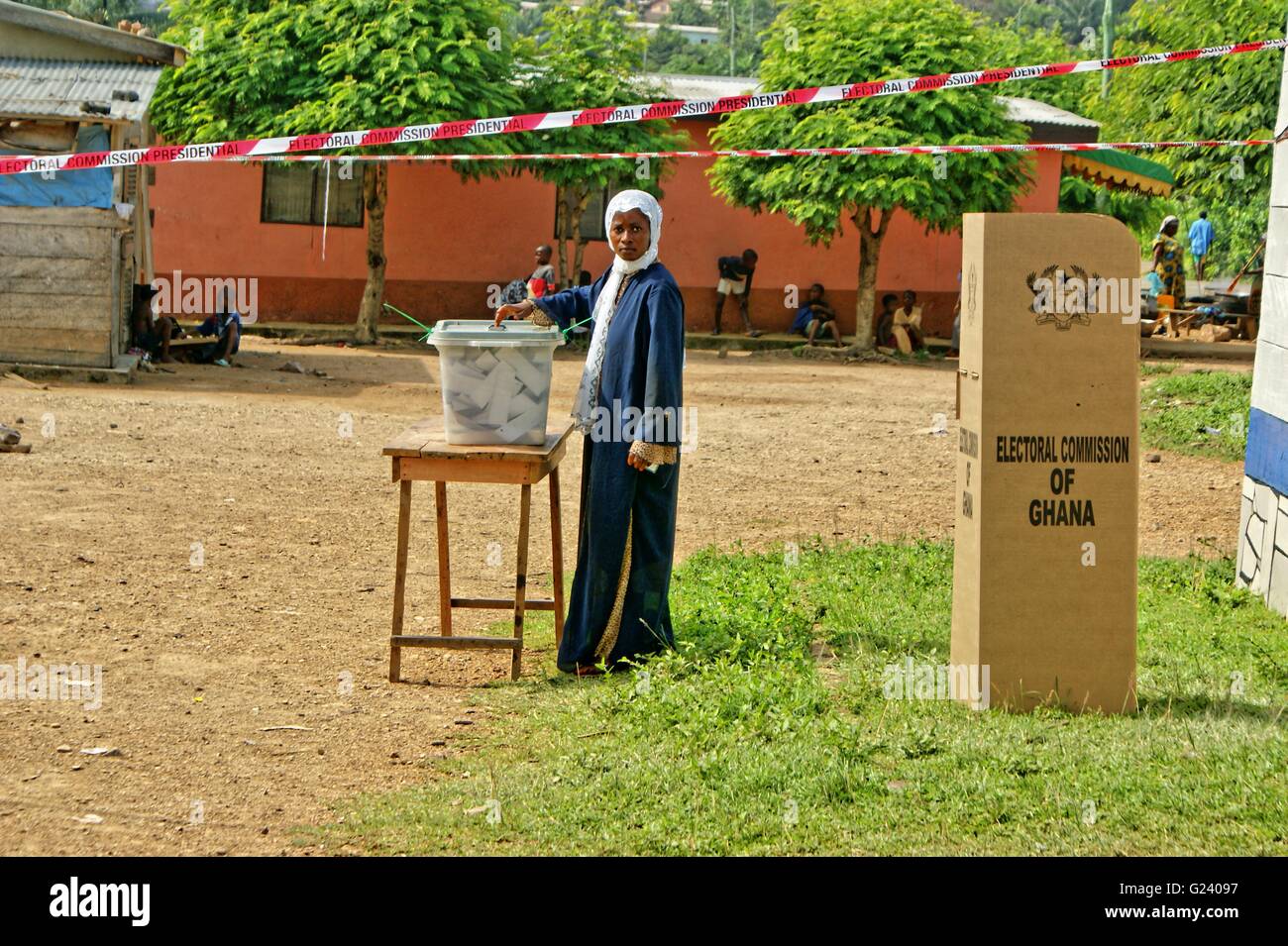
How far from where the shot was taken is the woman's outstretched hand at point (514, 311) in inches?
227

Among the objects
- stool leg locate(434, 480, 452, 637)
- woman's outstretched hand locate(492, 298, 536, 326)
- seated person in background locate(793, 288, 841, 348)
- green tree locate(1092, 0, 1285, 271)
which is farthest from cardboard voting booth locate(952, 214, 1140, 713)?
seated person in background locate(793, 288, 841, 348)

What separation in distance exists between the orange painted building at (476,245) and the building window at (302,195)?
0.09 metres

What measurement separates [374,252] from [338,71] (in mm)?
2546

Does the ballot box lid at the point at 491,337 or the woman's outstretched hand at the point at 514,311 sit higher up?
the woman's outstretched hand at the point at 514,311

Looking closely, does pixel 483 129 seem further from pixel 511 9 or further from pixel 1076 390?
pixel 511 9

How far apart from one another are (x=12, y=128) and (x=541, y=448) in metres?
11.8

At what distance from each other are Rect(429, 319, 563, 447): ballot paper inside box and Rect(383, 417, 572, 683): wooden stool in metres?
0.07

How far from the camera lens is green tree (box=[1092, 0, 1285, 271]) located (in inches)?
808

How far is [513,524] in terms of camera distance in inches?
353

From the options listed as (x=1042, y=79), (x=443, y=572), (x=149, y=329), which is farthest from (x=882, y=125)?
(x=1042, y=79)

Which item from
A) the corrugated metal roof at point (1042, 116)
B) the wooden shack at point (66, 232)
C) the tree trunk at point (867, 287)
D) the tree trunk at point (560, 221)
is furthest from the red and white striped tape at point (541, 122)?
the corrugated metal roof at point (1042, 116)

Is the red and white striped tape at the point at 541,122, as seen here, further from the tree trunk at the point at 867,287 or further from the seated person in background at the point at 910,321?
the seated person in background at the point at 910,321

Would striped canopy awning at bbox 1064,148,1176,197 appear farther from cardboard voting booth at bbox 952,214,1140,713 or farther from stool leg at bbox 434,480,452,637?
cardboard voting booth at bbox 952,214,1140,713

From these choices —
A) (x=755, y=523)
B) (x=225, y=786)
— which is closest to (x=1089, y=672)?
(x=225, y=786)
